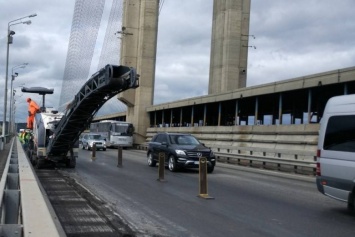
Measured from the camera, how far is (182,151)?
1942 centimetres

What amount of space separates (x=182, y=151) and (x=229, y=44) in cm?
3229

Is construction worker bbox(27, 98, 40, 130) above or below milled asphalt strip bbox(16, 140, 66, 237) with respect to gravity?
above

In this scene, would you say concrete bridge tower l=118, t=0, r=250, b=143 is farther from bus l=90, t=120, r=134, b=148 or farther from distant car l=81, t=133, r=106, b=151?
distant car l=81, t=133, r=106, b=151

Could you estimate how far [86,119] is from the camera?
18750mm

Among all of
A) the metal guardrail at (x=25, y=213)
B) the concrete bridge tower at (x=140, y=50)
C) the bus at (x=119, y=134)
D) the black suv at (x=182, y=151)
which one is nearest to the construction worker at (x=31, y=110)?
the black suv at (x=182, y=151)

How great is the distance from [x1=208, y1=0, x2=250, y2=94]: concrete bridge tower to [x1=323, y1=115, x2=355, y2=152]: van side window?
130 ft

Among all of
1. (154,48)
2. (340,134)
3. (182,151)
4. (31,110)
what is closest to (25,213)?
(340,134)

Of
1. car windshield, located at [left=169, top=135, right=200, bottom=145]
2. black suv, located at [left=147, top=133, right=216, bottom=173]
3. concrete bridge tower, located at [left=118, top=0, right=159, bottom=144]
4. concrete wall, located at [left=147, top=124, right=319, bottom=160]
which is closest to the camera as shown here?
black suv, located at [left=147, top=133, right=216, bottom=173]

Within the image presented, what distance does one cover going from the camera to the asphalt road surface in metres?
7.98

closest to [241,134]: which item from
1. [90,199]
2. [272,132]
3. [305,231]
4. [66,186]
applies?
[272,132]

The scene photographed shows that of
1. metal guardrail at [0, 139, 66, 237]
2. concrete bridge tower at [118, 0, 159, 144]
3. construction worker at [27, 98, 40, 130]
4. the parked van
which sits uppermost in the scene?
concrete bridge tower at [118, 0, 159, 144]

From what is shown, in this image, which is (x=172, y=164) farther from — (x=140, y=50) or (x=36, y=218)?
(x=140, y=50)

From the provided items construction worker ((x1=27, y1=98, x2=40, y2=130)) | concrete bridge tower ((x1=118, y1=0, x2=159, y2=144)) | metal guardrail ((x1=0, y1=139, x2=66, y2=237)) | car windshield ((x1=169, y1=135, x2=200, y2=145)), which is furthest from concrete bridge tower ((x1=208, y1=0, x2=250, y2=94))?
metal guardrail ((x1=0, y1=139, x2=66, y2=237))

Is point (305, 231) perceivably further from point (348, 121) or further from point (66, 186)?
point (66, 186)
